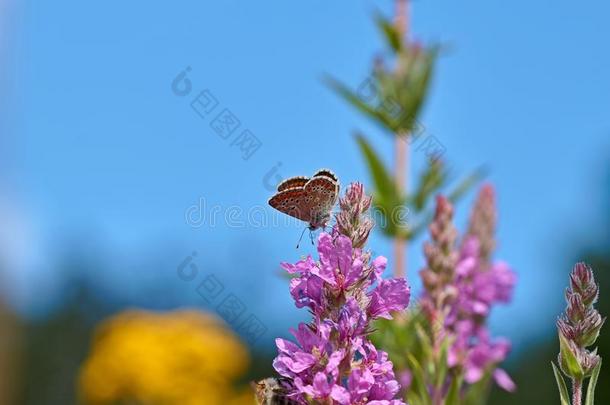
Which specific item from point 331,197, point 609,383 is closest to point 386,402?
point 331,197

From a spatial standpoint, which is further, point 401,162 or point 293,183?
point 401,162

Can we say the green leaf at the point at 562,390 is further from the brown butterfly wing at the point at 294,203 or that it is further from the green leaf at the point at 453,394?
the green leaf at the point at 453,394

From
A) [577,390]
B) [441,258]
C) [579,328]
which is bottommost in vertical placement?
[577,390]

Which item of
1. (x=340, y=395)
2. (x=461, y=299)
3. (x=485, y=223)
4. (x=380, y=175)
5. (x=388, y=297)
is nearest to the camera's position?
(x=340, y=395)

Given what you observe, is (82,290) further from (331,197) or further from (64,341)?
(331,197)

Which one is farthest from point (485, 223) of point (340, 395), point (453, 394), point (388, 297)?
point (340, 395)

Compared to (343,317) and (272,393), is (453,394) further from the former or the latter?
(343,317)

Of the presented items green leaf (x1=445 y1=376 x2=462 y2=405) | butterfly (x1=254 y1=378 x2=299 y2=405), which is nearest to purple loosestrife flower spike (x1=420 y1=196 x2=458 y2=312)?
green leaf (x1=445 y1=376 x2=462 y2=405)

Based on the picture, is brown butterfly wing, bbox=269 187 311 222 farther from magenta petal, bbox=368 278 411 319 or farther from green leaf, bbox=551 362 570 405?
green leaf, bbox=551 362 570 405
